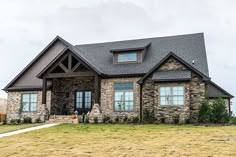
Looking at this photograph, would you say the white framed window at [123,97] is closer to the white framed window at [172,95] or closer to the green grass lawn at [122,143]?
the white framed window at [172,95]

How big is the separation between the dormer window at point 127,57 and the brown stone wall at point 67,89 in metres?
2.81

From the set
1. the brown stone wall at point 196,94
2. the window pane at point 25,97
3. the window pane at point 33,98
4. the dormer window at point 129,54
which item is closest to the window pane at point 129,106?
the dormer window at point 129,54

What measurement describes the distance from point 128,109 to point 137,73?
2791 millimetres

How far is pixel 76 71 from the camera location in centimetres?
2586

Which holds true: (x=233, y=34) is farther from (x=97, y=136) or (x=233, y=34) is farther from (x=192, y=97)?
(x=97, y=136)

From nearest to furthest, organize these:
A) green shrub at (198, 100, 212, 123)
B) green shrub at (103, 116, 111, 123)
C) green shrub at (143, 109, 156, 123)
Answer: green shrub at (198, 100, 212, 123) < green shrub at (143, 109, 156, 123) < green shrub at (103, 116, 111, 123)

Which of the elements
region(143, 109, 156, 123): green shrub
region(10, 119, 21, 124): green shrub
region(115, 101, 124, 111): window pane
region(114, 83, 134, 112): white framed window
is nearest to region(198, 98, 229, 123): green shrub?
region(143, 109, 156, 123): green shrub

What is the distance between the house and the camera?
22016 mm

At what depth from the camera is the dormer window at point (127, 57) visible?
85.5 feet

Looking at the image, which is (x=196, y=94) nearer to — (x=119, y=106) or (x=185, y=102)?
(x=185, y=102)

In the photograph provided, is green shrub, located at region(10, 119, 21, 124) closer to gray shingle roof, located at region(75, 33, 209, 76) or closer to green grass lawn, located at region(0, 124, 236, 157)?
gray shingle roof, located at region(75, 33, 209, 76)

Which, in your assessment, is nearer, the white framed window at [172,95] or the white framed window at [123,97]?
the white framed window at [172,95]

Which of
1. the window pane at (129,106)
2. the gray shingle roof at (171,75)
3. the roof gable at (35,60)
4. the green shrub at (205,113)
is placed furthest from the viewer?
the roof gable at (35,60)

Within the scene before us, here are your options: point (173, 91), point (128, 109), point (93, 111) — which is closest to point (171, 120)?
point (173, 91)
